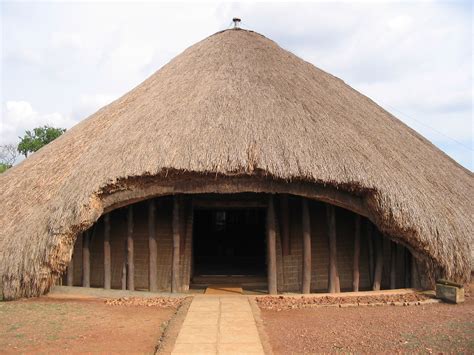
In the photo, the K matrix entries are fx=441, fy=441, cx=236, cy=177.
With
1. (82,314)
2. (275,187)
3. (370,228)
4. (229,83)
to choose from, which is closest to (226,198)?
(275,187)

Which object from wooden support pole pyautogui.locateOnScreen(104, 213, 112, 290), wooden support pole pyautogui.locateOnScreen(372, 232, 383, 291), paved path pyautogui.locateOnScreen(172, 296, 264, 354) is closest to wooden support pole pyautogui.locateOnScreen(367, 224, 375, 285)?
wooden support pole pyautogui.locateOnScreen(372, 232, 383, 291)

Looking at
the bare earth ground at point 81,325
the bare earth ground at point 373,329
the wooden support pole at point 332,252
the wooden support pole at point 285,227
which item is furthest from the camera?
the wooden support pole at point 285,227

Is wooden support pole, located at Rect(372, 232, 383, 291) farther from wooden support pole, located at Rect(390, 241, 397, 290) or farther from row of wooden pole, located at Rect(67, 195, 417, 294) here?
wooden support pole, located at Rect(390, 241, 397, 290)

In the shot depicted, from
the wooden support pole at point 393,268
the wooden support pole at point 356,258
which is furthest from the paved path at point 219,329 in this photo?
the wooden support pole at point 393,268

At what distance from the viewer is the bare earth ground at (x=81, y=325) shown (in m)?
5.89

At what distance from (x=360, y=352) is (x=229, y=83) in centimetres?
656

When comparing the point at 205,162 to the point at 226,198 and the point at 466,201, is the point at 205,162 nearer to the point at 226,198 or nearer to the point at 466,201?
the point at 226,198

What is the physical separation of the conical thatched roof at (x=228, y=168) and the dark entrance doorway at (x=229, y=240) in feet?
14.9

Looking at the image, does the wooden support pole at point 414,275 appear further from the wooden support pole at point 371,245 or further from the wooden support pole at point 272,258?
the wooden support pole at point 272,258

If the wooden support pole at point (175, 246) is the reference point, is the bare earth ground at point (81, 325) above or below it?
below

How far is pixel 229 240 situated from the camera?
16062 millimetres

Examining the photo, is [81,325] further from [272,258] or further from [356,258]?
[356,258]

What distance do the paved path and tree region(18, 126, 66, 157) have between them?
30.2 meters

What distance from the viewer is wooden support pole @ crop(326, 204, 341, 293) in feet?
30.4
